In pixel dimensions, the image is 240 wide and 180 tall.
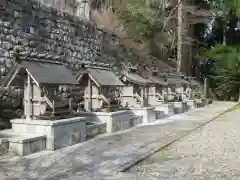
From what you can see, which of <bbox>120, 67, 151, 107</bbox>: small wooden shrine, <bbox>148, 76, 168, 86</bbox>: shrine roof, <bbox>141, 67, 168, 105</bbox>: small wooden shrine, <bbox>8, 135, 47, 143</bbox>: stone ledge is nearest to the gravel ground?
<bbox>8, 135, 47, 143</bbox>: stone ledge

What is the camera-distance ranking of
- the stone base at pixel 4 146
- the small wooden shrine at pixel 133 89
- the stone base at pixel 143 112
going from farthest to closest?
the small wooden shrine at pixel 133 89 < the stone base at pixel 143 112 < the stone base at pixel 4 146

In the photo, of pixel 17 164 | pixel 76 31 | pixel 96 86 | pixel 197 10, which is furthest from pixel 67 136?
pixel 197 10

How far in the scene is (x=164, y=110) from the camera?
15719 mm

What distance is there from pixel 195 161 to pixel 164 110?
851 centimetres

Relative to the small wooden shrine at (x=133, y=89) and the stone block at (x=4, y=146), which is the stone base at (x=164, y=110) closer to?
the small wooden shrine at (x=133, y=89)

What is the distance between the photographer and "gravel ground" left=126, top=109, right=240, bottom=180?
621cm

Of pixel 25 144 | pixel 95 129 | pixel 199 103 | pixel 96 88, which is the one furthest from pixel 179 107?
pixel 25 144

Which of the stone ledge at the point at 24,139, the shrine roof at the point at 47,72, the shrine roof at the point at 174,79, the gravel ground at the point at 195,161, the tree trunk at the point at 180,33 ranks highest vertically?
the tree trunk at the point at 180,33

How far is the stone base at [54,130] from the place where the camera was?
7898 mm

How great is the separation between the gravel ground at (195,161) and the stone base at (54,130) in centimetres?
190

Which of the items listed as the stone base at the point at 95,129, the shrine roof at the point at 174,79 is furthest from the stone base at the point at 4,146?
the shrine roof at the point at 174,79

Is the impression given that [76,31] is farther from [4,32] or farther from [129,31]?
[129,31]

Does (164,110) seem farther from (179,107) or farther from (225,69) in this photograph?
(225,69)

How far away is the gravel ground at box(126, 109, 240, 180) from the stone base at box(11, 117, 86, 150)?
190 centimetres
